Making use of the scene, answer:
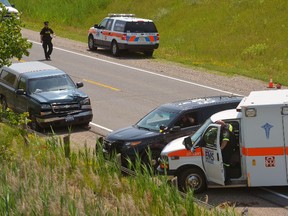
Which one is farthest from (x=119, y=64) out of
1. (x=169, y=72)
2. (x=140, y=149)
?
(x=140, y=149)

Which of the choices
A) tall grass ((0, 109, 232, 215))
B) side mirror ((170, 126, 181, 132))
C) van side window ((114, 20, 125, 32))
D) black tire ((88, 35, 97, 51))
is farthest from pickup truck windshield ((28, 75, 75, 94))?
black tire ((88, 35, 97, 51))

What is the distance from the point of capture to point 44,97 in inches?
930

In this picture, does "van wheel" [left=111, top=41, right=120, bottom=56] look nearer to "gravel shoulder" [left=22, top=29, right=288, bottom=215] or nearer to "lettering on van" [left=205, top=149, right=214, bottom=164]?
"gravel shoulder" [left=22, top=29, right=288, bottom=215]

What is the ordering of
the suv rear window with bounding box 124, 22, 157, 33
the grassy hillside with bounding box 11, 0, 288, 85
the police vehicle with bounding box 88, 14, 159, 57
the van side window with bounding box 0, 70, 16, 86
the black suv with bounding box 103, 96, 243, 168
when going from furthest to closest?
the suv rear window with bounding box 124, 22, 157, 33 < the police vehicle with bounding box 88, 14, 159, 57 < the grassy hillside with bounding box 11, 0, 288, 85 < the van side window with bounding box 0, 70, 16, 86 < the black suv with bounding box 103, 96, 243, 168

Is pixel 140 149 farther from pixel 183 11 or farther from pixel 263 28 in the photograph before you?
pixel 183 11

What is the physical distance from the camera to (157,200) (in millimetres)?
12766

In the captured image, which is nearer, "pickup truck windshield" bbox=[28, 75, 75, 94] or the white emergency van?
the white emergency van

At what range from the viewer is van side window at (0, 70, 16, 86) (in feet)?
83.6

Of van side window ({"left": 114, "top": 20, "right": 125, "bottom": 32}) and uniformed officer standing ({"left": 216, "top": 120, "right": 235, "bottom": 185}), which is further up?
→ van side window ({"left": 114, "top": 20, "right": 125, "bottom": 32})

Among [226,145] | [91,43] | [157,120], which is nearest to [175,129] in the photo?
[157,120]

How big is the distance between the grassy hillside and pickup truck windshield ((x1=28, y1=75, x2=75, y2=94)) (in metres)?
10.5

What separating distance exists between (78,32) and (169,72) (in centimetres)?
1818

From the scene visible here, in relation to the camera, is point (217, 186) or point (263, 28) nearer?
point (217, 186)

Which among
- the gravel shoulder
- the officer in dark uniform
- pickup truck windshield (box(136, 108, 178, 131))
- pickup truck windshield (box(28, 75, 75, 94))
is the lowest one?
the gravel shoulder
